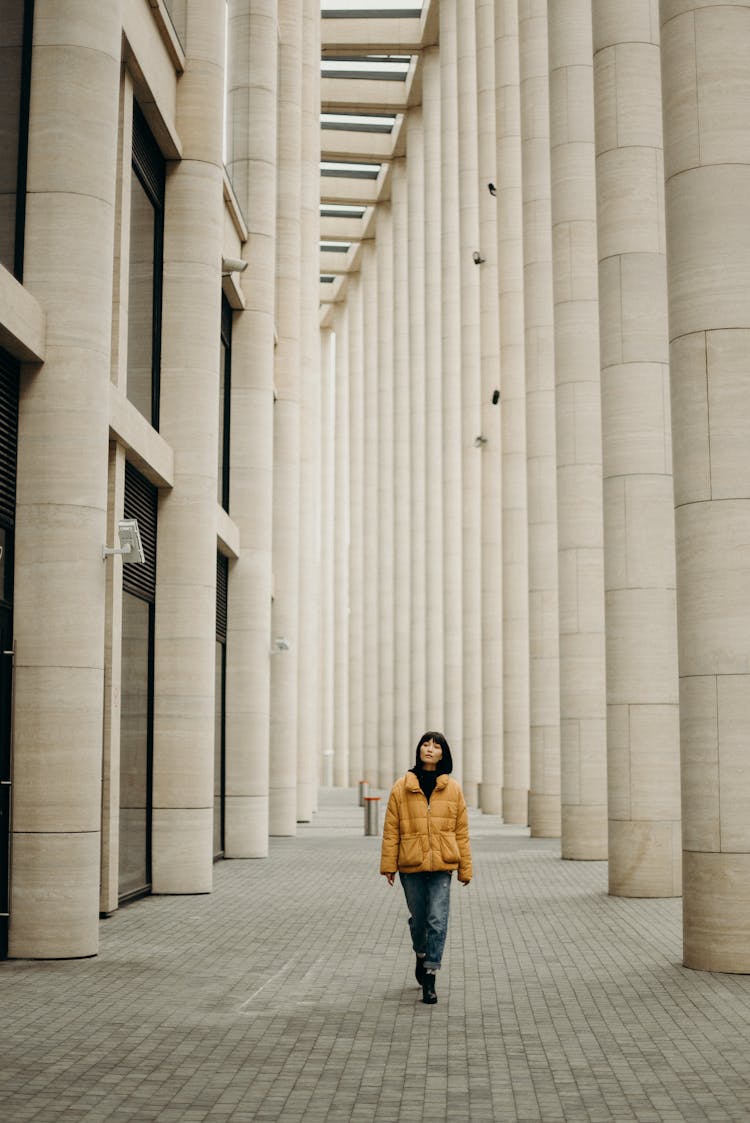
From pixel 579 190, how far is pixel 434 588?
1155 inches

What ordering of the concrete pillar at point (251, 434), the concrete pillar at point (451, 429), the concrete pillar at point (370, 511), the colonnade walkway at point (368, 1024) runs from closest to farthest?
the colonnade walkway at point (368, 1024)
the concrete pillar at point (251, 434)
the concrete pillar at point (451, 429)
the concrete pillar at point (370, 511)

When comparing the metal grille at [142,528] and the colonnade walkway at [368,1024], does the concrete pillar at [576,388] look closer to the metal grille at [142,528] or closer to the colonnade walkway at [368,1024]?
the colonnade walkway at [368,1024]

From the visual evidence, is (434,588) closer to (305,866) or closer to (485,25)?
(485,25)

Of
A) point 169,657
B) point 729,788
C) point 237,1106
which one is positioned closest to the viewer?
point 237,1106

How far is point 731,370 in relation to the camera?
11594 mm

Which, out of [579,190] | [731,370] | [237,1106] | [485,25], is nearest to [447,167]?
[485,25]

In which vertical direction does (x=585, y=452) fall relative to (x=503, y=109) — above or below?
below

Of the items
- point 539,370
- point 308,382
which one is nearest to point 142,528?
point 539,370

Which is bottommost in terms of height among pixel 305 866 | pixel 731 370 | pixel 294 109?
pixel 305 866

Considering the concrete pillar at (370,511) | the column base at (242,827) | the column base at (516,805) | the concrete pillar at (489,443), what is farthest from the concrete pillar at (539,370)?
the concrete pillar at (370,511)

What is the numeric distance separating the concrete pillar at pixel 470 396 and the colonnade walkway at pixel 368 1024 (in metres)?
30.2

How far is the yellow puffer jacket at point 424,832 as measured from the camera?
31.7 ft

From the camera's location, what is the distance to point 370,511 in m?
65.8

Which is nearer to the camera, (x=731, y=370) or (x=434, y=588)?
(x=731, y=370)
